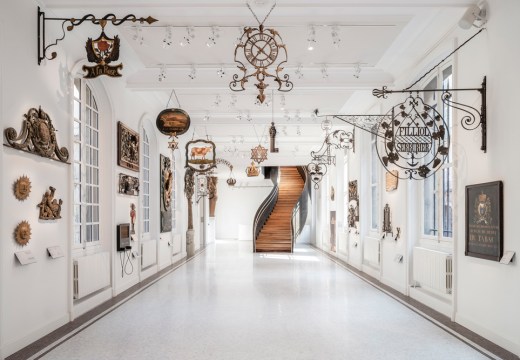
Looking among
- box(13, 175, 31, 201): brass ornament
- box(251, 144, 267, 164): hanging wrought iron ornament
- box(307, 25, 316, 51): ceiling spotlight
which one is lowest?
box(13, 175, 31, 201): brass ornament

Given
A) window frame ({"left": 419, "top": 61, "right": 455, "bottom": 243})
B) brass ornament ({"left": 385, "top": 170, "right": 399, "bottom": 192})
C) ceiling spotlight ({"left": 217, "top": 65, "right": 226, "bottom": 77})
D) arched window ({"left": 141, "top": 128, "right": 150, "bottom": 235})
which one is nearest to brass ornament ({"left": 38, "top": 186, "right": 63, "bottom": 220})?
ceiling spotlight ({"left": 217, "top": 65, "right": 226, "bottom": 77})

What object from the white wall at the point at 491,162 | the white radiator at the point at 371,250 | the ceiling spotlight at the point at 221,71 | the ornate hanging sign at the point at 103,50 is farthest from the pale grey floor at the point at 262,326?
the ceiling spotlight at the point at 221,71

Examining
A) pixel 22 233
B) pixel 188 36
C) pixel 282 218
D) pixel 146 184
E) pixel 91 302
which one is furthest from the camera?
pixel 282 218

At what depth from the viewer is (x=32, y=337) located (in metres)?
5.70

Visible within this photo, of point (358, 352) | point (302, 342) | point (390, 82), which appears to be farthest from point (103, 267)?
point (390, 82)

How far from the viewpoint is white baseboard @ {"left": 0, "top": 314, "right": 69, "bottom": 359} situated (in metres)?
5.15

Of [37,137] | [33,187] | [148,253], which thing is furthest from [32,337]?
[148,253]

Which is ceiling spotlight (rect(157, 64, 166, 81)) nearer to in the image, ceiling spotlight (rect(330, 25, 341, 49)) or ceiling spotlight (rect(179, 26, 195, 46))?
ceiling spotlight (rect(179, 26, 195, 46))

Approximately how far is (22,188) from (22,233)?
1.59 feet

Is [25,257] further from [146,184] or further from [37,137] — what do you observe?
[146,184]

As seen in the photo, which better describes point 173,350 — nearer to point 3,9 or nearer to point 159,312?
point 159,312

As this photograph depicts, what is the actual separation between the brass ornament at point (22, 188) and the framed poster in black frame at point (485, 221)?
514 centimetres

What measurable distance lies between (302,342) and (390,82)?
598cm

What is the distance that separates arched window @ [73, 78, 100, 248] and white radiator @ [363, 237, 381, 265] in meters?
5.97
